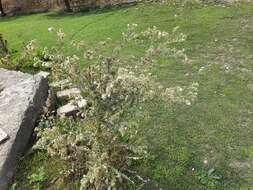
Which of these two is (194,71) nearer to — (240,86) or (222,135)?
(240,86)

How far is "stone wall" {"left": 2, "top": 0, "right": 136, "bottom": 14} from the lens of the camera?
13.7 metres

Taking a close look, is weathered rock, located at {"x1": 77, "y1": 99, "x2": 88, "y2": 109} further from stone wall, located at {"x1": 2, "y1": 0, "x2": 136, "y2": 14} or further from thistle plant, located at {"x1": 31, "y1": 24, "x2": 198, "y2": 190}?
stone wall, located at {"x1": 2, "y1": 0, "x2": 136, "y2": 14}

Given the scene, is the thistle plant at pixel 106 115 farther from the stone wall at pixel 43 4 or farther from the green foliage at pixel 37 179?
the stone wall at pixel 43 4

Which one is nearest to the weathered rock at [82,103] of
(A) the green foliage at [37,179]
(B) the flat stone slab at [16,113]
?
(B) the flat stone slab at [16,113]

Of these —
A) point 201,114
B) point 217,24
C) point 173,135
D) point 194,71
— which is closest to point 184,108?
point 201,114

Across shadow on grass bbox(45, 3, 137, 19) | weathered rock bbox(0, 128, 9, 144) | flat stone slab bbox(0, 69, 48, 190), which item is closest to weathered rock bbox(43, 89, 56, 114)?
flat stone slab bbox(0, 69, 48, 190)

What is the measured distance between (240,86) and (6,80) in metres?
3.31

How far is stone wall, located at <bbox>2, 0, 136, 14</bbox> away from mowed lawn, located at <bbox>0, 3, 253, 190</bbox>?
6.15 ft

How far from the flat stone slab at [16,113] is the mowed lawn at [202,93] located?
141 centimetres


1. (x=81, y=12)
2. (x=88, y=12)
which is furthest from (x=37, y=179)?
(x=81, y=12)

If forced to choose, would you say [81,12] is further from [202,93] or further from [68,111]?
[68,111]

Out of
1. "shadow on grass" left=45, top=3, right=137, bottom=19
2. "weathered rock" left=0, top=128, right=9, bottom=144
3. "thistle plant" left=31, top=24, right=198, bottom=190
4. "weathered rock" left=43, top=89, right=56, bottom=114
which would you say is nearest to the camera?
"thistle plant" left=31, top=24, right=198, bottom=190

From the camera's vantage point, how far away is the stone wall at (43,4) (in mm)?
13674

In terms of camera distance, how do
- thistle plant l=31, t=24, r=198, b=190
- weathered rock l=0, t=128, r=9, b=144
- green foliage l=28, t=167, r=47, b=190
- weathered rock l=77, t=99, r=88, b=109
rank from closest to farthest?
1. thistle plant l=31, t=24, r=198, b=190
2. weathered rock l=77, t=99, r=88, b=109
3. green foliage l=28, t=167, r=47, b=190
4. weathered rock l=0, t=128, r=9, b=144
